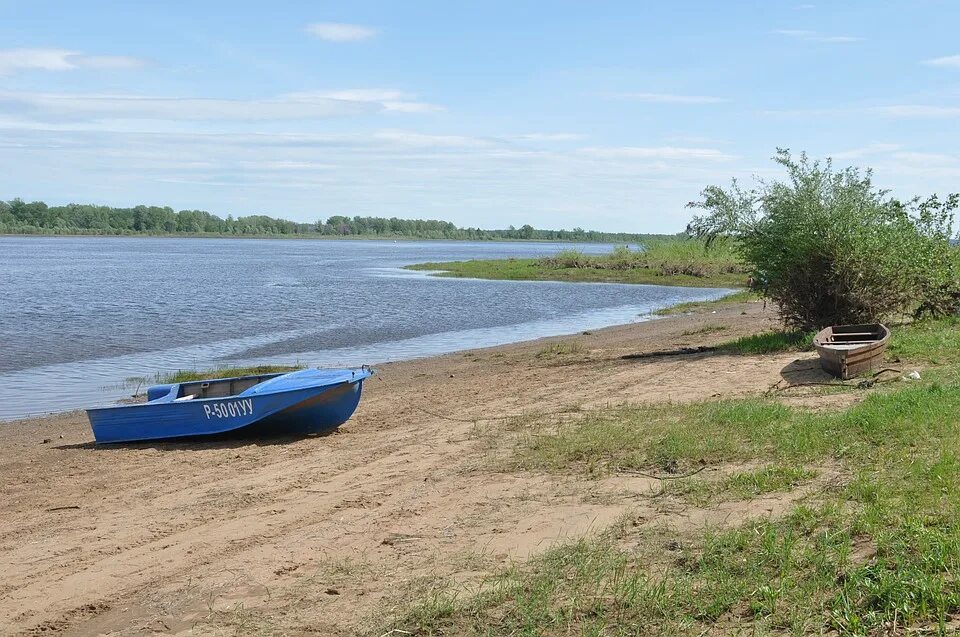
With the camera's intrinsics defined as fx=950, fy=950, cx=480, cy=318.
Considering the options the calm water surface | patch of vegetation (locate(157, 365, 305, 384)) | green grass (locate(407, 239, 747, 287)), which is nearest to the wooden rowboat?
patch of vegetation (locate(157, 365, 305, 384))

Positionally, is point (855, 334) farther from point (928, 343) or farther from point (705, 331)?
point (705, 331)

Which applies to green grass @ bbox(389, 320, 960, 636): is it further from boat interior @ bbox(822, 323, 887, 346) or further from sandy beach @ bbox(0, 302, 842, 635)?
boat interior @ bbox(822, 323, 887, 346)

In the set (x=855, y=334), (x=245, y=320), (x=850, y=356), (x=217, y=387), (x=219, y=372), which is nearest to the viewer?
(x=850, y=356)

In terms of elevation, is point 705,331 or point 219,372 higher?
point 705,331

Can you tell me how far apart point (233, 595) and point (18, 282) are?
47.8 m

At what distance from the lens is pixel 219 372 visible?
19.3 metres

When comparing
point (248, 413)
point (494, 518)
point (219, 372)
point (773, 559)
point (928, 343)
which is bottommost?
point (219, 372)

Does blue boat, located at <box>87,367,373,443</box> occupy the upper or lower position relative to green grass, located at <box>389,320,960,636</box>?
lower

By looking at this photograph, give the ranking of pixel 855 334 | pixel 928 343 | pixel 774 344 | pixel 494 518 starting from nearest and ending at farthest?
pixel 494 518 → pixel 928 343 → pixel 855 334 → pixel 774 344

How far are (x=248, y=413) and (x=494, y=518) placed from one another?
18.7 feet

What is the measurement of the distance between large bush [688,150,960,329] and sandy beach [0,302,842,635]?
14.6 ft

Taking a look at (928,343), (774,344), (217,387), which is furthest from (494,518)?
(774,344)

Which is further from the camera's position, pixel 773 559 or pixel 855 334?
pixel 855 334

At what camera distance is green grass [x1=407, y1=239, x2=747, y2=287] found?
5384cm
